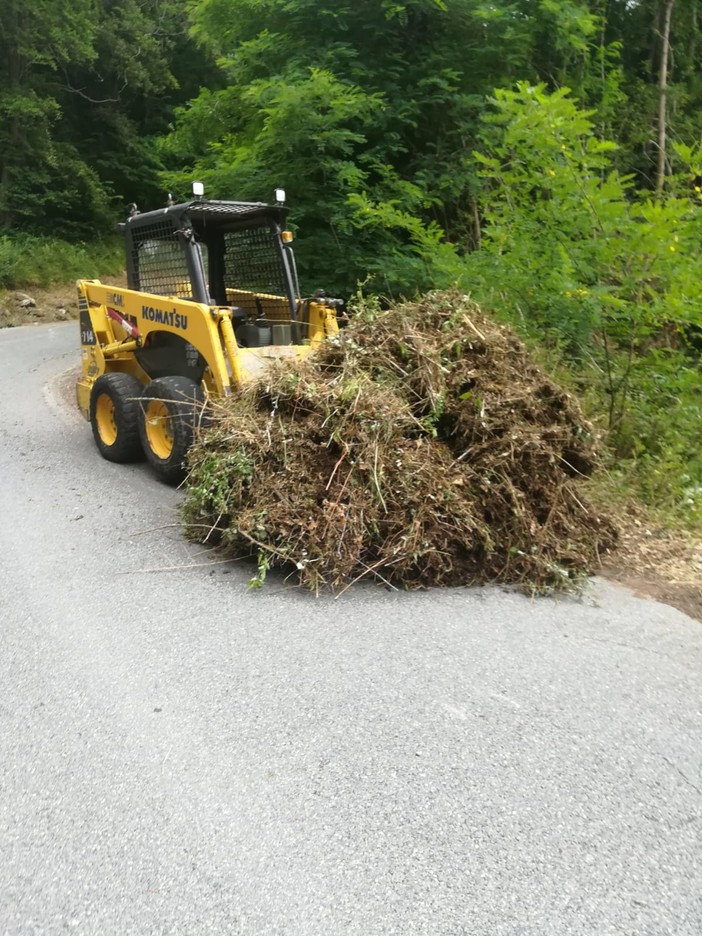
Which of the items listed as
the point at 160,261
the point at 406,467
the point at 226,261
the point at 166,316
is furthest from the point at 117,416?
the point at 406,467

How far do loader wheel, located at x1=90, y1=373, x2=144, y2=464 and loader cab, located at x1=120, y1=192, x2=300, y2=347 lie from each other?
103 centimetres

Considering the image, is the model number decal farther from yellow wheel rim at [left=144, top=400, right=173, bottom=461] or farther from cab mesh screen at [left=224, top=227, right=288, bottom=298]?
cab mesh screen at [left=224, top=227, right=288, bottom=298]

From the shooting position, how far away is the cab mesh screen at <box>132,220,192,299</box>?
24.6 ft

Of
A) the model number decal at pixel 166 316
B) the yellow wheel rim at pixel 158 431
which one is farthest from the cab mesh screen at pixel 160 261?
the yellow wheel rim at pixel 158 431

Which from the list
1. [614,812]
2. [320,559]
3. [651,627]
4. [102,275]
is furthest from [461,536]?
[102,275]

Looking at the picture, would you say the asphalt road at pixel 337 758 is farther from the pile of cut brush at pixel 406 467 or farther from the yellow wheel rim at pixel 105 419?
the yellow wheel rim at pixel 105 419

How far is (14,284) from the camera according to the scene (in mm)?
23656

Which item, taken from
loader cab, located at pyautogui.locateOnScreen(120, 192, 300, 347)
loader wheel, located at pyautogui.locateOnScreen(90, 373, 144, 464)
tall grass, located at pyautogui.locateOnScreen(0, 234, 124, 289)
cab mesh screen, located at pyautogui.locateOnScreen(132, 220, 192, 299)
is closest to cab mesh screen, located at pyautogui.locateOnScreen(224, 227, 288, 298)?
loader cab, located at pyautogui.locateOnScreen(120, 192, 300, 347)

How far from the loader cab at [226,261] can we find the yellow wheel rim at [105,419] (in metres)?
1.25

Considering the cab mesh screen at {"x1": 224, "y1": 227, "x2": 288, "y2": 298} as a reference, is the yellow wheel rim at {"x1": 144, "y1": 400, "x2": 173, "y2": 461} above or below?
below

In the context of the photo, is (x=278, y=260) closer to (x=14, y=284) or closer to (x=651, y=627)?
(x=651, y=627)

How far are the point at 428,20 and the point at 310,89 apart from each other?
8.90 feet

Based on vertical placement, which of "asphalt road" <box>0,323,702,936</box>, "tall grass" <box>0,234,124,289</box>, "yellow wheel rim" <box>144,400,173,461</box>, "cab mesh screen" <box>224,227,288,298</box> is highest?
"cab mesh screen" <box>224,227,288,298</box>

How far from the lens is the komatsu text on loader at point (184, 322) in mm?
6723
